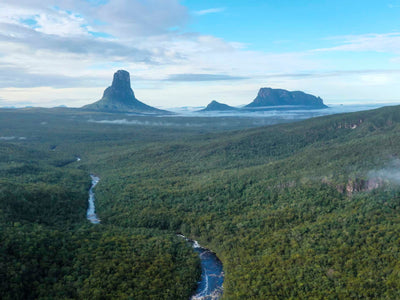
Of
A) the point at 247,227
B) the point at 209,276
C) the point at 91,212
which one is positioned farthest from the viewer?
the point at 91,212

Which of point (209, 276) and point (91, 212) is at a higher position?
point (91, 212)

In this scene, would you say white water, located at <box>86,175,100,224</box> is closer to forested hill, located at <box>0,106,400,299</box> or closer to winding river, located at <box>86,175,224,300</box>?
forested hill, located at <box>0,106,400,299</box>

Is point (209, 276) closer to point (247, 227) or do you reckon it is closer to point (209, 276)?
point (209, 276)

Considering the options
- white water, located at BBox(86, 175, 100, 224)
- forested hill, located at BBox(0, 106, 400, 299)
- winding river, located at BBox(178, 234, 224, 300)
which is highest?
forested hill, located at BBox(0, 106, 400, 299)

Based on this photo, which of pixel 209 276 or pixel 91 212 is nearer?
pixel 209 276

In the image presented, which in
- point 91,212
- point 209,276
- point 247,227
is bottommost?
point 209,276

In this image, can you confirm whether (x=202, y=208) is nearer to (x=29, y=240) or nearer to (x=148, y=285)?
(x=148, y=285)

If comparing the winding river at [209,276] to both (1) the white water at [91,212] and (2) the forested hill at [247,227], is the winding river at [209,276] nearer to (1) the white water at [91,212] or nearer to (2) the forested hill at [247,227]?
(2) the forested hill at [247,227]

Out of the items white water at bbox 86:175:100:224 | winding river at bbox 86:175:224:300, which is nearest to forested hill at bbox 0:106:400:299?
winding river at bbox 86:175:224:300

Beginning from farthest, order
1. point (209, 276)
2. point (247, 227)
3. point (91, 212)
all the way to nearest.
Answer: point (91, 212), point (247, 227), point (209, 276)

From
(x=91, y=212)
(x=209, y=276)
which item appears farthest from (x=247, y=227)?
(x=91, y=212)

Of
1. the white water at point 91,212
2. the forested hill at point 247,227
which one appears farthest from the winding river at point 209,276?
the white water at point 91,212
